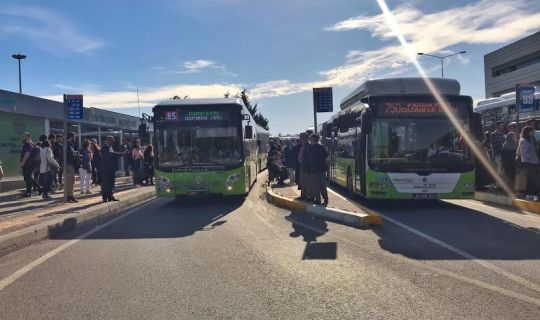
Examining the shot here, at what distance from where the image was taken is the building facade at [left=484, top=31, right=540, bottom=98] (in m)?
62.1

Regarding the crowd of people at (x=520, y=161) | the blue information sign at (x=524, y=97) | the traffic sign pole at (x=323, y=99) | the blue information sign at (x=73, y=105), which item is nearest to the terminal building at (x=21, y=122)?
the blue information sign at (x=73, y=105)

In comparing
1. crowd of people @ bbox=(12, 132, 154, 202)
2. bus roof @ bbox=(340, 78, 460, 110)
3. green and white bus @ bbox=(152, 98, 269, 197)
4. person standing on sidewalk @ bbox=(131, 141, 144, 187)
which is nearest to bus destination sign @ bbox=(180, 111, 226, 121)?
green and white bus @ bbox=(152, 98, 269, 197)

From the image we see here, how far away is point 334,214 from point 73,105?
25.6 feet

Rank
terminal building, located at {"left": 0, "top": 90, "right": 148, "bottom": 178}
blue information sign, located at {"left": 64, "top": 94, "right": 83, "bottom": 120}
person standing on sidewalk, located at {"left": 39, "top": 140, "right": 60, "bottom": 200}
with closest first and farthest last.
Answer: blue information sign, located at {"left": 64, "top": 94, "right": 83, "bottom": 120}, person standing on sidewalk, located at {"left": 39, "top": 140, "right": 60, "bottom": 200}, terminal building, located at {"left": 0, "top": 90, "right": 148, "bottom": 178}

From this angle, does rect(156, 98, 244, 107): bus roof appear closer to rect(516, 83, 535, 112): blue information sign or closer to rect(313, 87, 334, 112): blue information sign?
rect(313, 87, 334, 112): blue information sign

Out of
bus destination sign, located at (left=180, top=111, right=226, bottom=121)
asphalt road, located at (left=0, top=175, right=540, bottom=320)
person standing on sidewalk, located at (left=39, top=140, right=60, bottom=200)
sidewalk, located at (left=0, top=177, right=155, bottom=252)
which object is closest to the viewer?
asphalt road, located at (left=0, top=175, right=540, bottom=320)

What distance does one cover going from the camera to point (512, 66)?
2707 inches

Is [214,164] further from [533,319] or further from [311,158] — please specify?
[533,319]

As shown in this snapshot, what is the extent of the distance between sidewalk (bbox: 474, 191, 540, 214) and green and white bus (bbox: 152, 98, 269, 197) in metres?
6.59

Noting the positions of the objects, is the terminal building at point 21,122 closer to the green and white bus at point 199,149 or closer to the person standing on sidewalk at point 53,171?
the person standing on sidewalk at point 53,171

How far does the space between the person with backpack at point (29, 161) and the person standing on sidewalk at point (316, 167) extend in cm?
836

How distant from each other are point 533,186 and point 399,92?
12.9ft

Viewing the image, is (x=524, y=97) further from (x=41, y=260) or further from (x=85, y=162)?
(x=85, y=162)

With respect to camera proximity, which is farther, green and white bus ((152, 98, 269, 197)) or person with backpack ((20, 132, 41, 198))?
person with backpack ((20, 132, 41, 198))
